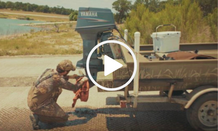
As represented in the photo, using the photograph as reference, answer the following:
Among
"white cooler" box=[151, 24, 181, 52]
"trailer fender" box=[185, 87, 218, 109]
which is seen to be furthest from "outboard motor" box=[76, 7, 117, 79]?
"trailer fender" box=[185, 87, 218, 109]

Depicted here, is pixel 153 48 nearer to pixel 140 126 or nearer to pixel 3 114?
pixel 140 126

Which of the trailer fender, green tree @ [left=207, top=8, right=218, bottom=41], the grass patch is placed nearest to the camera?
the trailer fender

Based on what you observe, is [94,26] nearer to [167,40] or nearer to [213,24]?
[167,40]

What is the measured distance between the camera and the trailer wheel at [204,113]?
366 cm

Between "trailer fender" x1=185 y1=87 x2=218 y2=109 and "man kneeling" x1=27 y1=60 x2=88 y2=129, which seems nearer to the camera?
"trailer fender" x1=185 y1=87 x2=218 y2=109

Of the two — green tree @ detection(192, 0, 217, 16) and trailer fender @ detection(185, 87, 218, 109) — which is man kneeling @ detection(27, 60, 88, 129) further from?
green tree @ detection(192, 0, 217, 16)

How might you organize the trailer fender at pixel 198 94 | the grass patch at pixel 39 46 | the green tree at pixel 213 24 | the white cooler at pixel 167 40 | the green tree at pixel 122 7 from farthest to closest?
the green tree at pixel 122 7
the grass patch at pixel 39 46
the green tree at pixel 213 24
the white cooler at pixel 167 40
the trailer fender at pixel 198 94

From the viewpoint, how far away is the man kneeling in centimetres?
391

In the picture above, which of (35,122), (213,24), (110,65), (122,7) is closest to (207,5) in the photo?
(213,24)

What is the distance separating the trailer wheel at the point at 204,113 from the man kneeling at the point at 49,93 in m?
1.88

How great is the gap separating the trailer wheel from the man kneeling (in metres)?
1.88

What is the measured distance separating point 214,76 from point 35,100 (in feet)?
9.93

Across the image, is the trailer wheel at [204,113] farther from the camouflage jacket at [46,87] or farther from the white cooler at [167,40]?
the camouflage jacket at [46,87]

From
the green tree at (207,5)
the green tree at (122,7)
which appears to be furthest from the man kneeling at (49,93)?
the green tree at (122,7)
